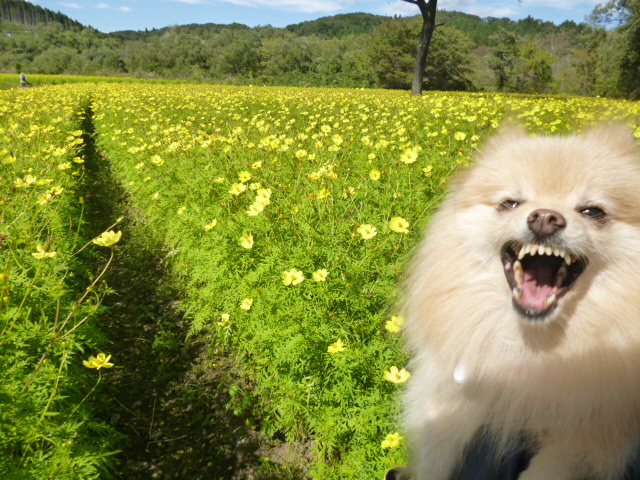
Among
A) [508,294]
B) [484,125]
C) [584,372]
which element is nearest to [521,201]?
[508,294]

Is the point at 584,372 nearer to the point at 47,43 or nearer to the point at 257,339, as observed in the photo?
the point at 257,339

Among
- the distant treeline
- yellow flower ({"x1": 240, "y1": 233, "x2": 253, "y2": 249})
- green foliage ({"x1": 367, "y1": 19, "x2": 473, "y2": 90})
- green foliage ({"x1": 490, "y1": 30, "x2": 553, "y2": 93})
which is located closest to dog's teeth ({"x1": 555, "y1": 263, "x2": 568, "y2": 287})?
yellow flower ({"x1": 240, "y1": 233, "x2": 253, "y2": 249})

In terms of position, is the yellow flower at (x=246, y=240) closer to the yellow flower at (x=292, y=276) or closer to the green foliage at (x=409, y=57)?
the yellow flower at (x=292, y=276)

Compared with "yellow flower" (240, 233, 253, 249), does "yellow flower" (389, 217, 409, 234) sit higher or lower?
higher

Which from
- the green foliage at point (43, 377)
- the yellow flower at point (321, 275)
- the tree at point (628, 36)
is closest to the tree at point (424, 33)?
the tree at point (628, 36)

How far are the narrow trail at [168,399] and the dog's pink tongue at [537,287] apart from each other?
178 centimetres

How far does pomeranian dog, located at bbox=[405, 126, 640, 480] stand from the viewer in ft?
3.55

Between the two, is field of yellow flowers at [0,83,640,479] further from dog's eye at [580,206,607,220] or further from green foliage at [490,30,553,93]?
green foliage at [490,30,553,93]

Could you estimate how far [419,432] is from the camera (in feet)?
5.03

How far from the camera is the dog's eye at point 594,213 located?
4.00 ft

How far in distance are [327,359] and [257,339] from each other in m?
0.51

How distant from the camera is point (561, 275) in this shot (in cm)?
122

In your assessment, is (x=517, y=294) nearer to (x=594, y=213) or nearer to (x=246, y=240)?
(x=594, y=213)

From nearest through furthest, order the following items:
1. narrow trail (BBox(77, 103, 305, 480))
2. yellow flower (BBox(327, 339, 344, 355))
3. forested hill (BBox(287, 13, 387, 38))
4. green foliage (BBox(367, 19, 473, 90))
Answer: yellow flower (BBox(327, 339, 344, 355)), narrow trail (BBox(77, 103, 305, 480)), green foliage (BBox(367, 19, 473, 90)), forested hill (BBox(287, 13, 387, 38))
